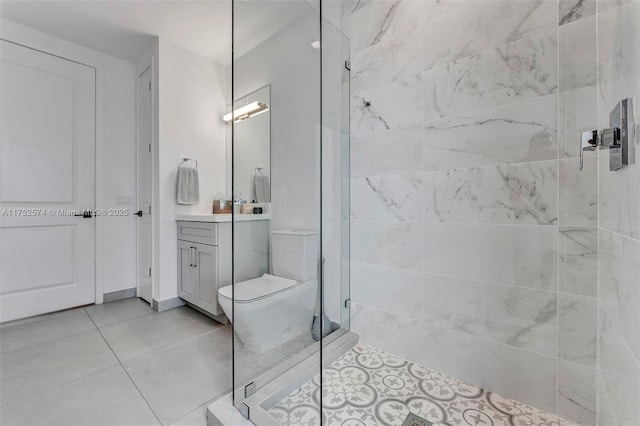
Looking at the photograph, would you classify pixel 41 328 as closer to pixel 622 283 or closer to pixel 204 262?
pixel 204 262

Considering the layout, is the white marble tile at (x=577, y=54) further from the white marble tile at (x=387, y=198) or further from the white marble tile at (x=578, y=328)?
the white marble tile at (x=578, y=328)

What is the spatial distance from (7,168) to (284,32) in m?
2.39

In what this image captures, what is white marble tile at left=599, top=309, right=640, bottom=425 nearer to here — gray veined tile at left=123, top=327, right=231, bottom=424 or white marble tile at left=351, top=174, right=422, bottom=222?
white marble tile at left=351, top=174, right=422, bottom=222

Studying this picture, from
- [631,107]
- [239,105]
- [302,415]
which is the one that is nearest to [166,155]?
[239,105]

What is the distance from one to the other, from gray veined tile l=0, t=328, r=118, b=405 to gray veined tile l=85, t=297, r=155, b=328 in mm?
291

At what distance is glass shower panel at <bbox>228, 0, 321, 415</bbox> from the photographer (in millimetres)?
1273

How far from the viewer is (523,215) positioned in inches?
44.3

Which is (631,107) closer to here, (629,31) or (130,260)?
(629,31)

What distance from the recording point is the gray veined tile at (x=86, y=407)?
1104 mm

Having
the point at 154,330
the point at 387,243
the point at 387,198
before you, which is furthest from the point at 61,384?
the point at 387,198

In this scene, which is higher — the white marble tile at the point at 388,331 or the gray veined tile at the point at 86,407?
the white marble tile at the point at 388,331

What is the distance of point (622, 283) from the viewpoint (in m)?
0.68

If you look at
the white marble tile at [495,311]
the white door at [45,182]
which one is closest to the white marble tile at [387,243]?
the white marble tile at [495,311]

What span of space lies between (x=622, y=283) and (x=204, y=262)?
7.16ft
